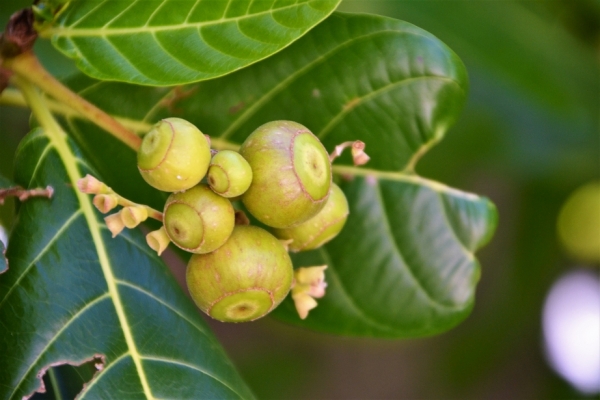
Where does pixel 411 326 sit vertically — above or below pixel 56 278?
below

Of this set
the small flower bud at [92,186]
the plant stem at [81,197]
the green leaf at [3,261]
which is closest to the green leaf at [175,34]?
the plant stem at [81,197]

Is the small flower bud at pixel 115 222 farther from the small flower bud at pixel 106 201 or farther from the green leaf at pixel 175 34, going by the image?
the green leaf at pixel 175 34

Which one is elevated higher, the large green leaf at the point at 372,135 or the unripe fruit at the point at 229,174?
the unripe fruit at the point at 229,174

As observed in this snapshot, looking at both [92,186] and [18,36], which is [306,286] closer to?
[92,186]

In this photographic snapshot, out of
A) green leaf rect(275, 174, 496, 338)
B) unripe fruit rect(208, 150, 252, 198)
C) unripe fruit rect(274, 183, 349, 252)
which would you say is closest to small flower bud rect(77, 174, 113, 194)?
unripe fruit rect(208, 150, 252, 198)

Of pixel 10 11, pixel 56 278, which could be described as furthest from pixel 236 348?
pixel 56 278

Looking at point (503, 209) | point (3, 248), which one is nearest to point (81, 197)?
point (3, 248)

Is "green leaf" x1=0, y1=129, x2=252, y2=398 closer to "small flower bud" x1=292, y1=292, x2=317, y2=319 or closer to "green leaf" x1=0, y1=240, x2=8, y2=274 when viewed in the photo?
"green leaf" x1=0, y1=240, x2=8, y2=274

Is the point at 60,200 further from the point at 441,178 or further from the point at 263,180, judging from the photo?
the point at 441,178
